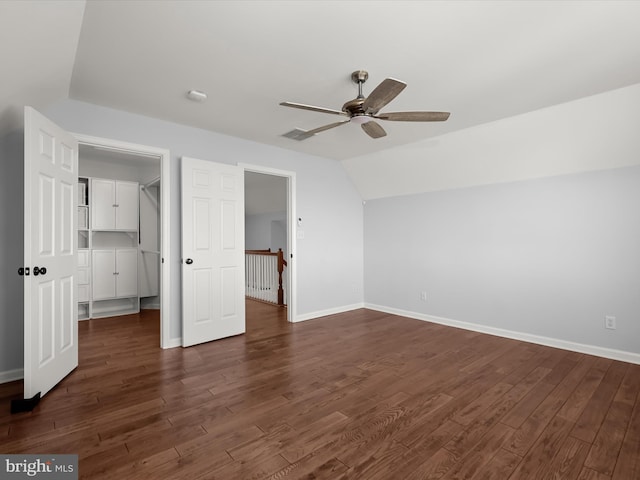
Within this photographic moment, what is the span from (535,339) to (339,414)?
2839 millimetres

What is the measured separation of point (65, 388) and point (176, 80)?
8.73ft

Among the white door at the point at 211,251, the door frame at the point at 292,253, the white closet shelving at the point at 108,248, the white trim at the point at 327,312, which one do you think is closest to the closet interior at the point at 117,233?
the white closet shelving at the point at 108,248

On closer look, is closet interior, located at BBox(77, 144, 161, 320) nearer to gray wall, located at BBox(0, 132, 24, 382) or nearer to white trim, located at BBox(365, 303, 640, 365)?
gray wall, located at BBox(0, 132, 24, 382)

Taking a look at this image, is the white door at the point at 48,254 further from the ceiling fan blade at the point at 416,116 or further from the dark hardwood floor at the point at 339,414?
the ceiling fan blade at the point at 416,116

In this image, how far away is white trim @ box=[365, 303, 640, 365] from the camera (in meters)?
3.14

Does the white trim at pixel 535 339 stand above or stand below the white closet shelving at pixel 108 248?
below

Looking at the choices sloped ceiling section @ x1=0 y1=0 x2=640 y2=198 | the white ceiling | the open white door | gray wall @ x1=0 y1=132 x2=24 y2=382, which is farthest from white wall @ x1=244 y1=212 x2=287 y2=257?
gray wall @ x1=0 y1=132 x2=24 y2=382

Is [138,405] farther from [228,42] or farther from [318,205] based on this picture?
[318,205]

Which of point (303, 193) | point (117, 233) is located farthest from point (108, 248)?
point (303, 193)

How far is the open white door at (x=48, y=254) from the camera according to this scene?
2252 mm

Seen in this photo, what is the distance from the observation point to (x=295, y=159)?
4672 mm


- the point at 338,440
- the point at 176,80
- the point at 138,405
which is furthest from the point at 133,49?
the point at 338,440

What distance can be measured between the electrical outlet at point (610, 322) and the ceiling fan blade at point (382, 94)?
10.5ft

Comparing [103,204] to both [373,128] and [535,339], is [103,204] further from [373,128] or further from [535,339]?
[535,339]
